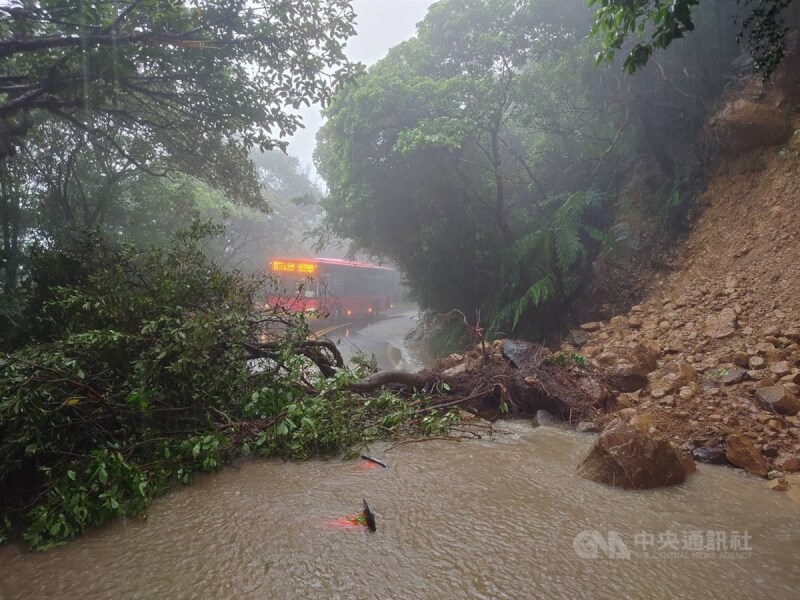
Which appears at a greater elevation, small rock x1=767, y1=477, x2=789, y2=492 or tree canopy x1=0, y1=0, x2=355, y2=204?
tree canopy x1=0, y1=0, x2=355, y2=204

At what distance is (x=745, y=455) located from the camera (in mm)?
3422

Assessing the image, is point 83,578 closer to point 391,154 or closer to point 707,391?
point 707,391

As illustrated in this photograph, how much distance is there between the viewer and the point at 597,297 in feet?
28.4

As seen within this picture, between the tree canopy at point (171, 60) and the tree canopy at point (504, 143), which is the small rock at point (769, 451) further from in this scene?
the tree canopy at point (171, 60)

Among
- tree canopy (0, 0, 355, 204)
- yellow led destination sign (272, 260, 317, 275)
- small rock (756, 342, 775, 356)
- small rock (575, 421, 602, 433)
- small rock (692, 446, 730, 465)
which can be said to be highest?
tree canopy (0, 0, 355, 204)

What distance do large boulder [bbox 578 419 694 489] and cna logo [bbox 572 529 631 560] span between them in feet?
2.38

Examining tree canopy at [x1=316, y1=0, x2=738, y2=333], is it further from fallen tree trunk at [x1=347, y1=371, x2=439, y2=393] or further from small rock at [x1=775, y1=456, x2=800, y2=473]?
small rock at [x1=775, y1=456, x2=800, y2=473]

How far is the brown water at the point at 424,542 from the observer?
200 cm

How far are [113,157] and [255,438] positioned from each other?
12121 mm

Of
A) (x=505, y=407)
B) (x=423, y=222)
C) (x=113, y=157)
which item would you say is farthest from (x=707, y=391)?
(x=113, y=157)

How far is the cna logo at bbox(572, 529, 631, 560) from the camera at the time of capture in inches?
88.2

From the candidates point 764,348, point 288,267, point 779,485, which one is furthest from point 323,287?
point 779,485

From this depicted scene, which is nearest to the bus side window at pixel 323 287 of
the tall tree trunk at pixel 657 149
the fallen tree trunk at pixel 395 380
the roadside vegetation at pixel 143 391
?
the fallen tree trunk at pixel 395 380

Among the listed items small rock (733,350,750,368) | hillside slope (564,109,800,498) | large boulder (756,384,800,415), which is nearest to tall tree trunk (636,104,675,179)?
hillside slope (564,109,800,498)
